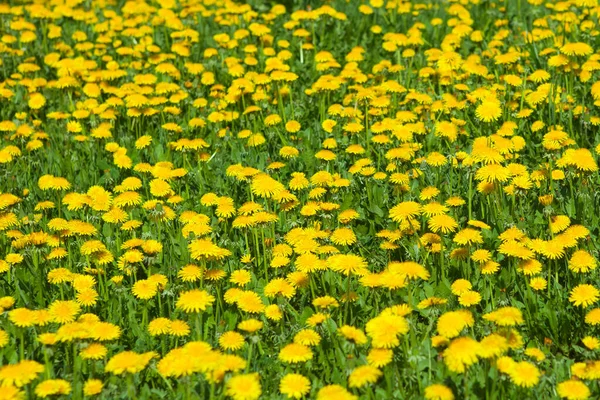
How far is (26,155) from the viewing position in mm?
5992

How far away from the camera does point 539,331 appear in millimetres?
4113

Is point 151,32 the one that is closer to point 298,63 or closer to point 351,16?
point 298,63

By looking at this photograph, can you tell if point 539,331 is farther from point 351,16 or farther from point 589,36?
point 351,16

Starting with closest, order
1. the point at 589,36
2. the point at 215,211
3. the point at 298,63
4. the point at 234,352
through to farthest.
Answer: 1. the point at 234,352
2. the point at 215,211
3. the point at 589,36
4. the point at 298,63

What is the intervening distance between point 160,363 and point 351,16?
5205mm

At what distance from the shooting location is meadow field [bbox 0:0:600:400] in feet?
11.9

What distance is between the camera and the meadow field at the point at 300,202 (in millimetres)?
3621

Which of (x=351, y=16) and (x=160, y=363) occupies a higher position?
(x=351, y=16)

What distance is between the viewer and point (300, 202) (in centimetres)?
520

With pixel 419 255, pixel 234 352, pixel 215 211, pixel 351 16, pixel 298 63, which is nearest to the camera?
pixel 234 352

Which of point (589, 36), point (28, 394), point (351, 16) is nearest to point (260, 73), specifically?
point (351, 16)

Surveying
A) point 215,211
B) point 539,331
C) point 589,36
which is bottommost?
point 539,331

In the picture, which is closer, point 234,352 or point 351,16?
point 234,352

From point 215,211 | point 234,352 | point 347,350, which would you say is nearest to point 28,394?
point 234,352
